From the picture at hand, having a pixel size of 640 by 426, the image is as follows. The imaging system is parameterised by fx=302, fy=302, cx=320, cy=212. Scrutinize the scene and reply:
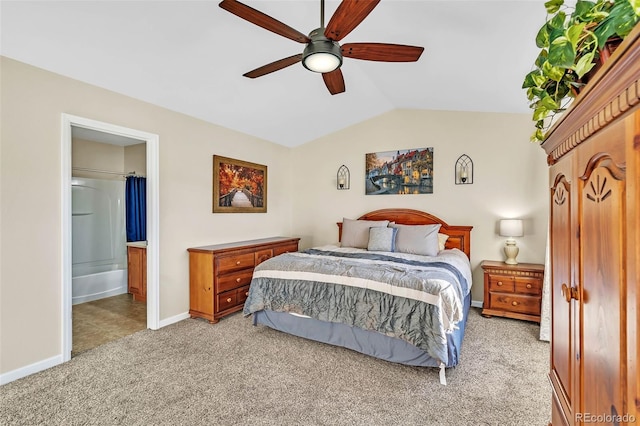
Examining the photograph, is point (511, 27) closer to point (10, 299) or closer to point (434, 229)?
point (434, 229)

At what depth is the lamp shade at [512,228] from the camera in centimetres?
366

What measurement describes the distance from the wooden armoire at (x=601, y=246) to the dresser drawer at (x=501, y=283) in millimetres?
2994

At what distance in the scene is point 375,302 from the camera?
253 centimetres

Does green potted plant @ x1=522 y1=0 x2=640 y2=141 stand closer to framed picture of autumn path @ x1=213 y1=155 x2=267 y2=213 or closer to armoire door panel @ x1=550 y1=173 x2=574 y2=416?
armoire door panel @ x1=550 y1=173 x2=574 y2=416

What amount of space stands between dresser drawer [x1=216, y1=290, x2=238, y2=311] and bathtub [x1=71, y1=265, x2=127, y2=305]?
89.0 inches

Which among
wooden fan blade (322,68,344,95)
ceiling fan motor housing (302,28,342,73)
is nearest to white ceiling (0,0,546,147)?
wooden fan blade (322,68,344,95)

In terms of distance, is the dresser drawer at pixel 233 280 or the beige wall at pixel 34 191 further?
the dresser drawer at pixel 233 280

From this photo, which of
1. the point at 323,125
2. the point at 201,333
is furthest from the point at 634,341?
the point at 323,125

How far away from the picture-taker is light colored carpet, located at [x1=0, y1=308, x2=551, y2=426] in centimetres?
193

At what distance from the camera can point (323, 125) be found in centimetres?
487

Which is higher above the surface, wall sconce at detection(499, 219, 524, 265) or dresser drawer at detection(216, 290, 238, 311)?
wall sconce at detection(499, 219, 524, 265)

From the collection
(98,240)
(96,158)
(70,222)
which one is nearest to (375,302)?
(70,222)

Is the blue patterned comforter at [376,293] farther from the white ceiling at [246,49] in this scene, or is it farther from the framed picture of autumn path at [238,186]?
the white ceiling at [246,49]

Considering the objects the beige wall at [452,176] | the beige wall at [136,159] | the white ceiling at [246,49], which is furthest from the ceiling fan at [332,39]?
the beige wall at [136,159]
